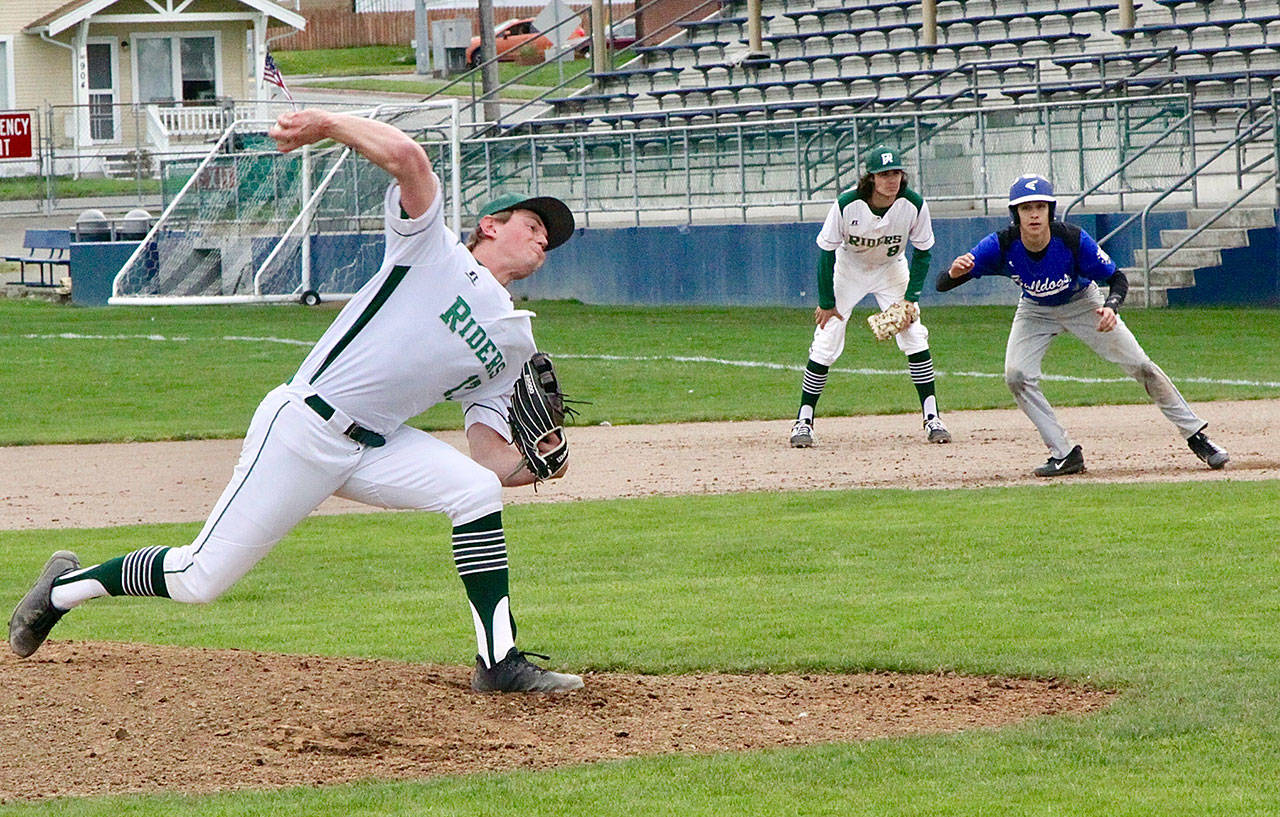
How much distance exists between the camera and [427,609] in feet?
26.4

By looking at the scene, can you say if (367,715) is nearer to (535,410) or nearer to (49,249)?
(535,410)

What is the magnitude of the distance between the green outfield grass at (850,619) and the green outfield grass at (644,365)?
488 cm

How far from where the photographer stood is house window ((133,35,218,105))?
49.1 meters

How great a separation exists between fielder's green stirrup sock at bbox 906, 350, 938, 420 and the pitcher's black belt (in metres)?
7.84

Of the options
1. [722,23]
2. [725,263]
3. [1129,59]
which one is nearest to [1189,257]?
[1129,59]

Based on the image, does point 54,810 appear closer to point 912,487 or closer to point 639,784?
point 639,784

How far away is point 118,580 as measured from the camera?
→ 6.30 m

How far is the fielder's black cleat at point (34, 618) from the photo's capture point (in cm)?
641

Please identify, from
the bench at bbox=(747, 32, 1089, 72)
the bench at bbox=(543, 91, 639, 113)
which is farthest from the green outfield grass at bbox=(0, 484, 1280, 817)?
the bench at bbox=(543, 91, 639, 113)

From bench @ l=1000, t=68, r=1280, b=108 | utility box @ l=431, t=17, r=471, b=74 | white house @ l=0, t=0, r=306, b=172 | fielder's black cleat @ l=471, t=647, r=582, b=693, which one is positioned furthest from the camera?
utility box @ l=431, t=17, r=471, b=74

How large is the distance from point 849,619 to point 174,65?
4491cm

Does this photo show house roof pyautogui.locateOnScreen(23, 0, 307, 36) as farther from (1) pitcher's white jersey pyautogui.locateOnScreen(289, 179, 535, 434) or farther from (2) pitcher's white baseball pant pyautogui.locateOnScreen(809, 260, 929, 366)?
(1) pitcher's white jersey pyautogui.locateOnScreen(289, 179, 535, 434)

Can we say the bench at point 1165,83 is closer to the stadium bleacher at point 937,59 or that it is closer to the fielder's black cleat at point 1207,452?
the stadium bleacher at point 937,59

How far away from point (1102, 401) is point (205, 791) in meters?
11.2
